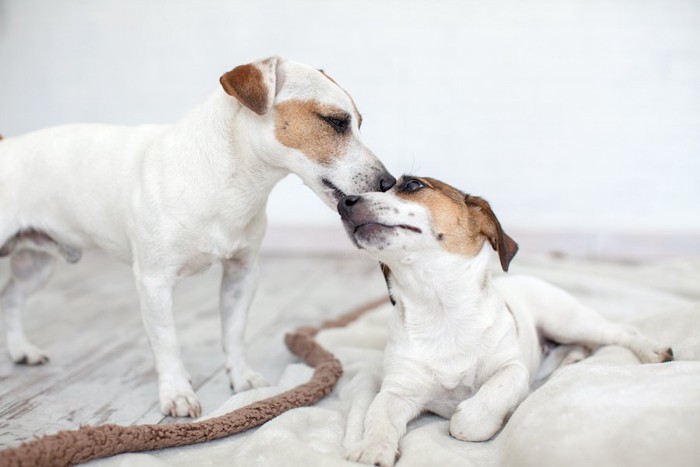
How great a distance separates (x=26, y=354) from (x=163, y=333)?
0.70m

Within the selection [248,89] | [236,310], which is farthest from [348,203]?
[236,310]

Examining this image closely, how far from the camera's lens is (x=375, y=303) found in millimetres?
3285

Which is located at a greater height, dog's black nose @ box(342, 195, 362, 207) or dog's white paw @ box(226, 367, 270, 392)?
dog's black nose @ box(342, 195, 362, 207)

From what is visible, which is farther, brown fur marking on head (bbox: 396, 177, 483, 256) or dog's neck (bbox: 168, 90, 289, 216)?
dog's neck (bbox: 168, 90, 289, 216)

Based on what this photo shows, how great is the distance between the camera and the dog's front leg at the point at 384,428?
151 centimetres

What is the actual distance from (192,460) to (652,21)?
4332 mm

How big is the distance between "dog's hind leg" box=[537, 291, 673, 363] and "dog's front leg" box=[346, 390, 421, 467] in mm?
604

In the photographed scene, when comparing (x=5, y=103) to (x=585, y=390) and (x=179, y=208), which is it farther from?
(x=585, y=390)

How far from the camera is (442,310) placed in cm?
180

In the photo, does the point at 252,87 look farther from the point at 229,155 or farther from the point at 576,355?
the point at 576,355

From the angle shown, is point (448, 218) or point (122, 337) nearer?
point (448, 218)

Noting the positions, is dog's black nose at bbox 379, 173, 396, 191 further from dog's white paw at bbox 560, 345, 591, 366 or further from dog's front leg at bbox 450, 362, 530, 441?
dog's white paw at bbox 560, 345, 591, 366

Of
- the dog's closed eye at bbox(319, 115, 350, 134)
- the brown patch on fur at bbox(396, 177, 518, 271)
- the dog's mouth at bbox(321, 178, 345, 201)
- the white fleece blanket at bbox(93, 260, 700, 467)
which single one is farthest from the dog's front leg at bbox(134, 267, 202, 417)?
the brown patch on fur at bbox(396, 177, 518, 271)

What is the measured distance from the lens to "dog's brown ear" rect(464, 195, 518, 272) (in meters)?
1.77
